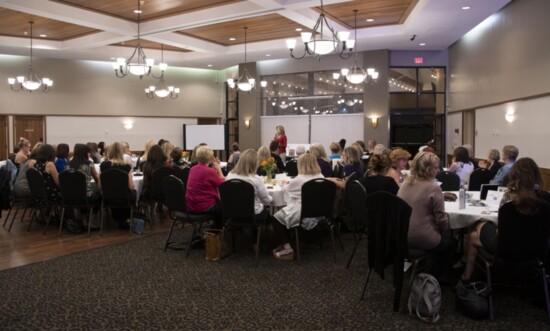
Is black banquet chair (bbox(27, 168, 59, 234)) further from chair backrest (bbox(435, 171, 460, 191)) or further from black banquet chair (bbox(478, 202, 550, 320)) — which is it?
black banquet chair (bbox(478, 202, 550, 320))

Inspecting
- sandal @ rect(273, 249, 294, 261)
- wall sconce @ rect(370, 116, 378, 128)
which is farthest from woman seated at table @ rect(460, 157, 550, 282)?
wall sconce @ rect(370, 116, 378, 128)

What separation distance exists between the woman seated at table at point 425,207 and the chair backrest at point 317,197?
4.11ft

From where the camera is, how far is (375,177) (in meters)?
4.82

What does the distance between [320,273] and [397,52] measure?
1030 centimetres

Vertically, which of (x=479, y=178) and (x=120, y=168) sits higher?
(x=120, y=168)

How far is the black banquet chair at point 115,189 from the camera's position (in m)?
6.27

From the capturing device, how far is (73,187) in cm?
622

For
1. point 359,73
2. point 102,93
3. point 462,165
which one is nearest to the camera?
point 462,165

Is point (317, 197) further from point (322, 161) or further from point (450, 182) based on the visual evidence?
point (450, 182)

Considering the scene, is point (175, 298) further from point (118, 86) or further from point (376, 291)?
point (118, 86)

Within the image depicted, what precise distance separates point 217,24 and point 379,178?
7.44m

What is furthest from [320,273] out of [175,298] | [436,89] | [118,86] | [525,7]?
[118,86]

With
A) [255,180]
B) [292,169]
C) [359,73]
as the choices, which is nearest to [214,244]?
[255,180]

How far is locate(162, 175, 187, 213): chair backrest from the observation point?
517 cm
